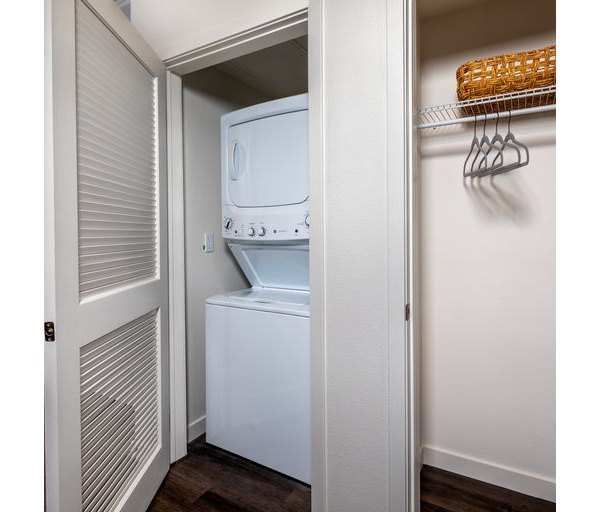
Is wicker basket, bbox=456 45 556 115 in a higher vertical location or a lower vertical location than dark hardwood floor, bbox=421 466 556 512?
higher

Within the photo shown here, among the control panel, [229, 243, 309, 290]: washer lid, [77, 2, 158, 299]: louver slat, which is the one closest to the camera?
[77, 2, 158, 299]: louver slat

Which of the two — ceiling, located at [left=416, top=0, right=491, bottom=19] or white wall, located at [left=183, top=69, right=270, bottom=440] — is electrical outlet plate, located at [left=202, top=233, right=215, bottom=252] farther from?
ceiling, located at [left=416, top=0, right=491, bottom=19]

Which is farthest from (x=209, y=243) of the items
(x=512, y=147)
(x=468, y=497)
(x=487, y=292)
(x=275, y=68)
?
(x=468, y=497)

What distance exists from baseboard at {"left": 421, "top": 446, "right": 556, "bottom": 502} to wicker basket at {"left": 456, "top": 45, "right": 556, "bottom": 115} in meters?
1.71

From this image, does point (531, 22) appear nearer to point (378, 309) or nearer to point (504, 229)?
point (504, 229)

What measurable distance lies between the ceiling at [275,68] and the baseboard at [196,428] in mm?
2215

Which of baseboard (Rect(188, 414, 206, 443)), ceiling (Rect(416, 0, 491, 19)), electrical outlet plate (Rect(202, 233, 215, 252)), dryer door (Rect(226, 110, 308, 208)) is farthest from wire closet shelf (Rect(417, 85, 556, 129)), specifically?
baseboard (Rect(188, 414, 206, 443))

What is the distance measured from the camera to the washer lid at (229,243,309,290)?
81.7 inches

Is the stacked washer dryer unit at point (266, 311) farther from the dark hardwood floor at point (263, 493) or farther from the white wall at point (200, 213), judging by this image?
the white wall at point (200, 213)

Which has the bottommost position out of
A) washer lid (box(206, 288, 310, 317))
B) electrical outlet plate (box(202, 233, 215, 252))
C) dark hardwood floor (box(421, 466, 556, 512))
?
dark hardwood floor (box(421, 466, 556, 512))

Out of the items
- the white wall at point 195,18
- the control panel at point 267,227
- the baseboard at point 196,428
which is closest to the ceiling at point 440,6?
the white wall at point 195,18

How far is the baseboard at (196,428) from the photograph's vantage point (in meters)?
2.20

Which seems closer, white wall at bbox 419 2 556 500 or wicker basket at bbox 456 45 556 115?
wicker basket at bbox 456 45 556 115

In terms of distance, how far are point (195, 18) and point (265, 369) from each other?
172 centimetres
